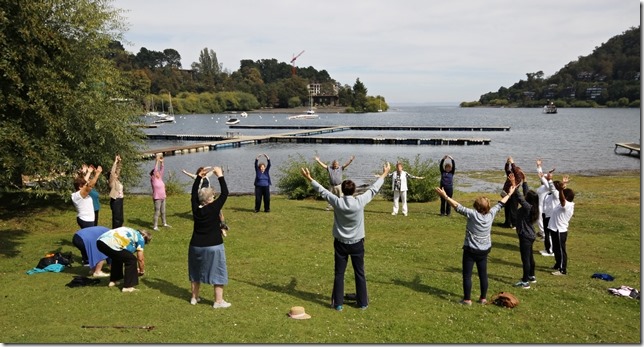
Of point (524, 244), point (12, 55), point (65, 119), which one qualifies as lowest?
point (524, 244)

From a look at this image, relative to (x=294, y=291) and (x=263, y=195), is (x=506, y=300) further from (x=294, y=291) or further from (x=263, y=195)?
(x=263, y=195)

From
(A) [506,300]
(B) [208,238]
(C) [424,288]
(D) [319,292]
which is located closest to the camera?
(B) [208,238]

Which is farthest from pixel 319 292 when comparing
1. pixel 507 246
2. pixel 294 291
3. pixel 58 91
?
pixel 58 91

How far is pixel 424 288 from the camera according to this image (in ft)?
35.7

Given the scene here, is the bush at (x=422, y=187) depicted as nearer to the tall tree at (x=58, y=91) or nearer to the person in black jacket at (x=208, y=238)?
the tall tree at (x=58, y=91)

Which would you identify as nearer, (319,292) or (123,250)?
(123,250)

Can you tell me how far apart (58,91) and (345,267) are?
40.8ft

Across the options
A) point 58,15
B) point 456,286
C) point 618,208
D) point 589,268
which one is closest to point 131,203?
point 58,15

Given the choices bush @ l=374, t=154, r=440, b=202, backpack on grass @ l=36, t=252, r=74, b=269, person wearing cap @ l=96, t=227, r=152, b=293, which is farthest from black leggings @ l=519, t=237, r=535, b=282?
bush @ l=374, t=154, r=440, b=202

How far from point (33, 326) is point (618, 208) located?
21.6m

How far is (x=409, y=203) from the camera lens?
2495 cm

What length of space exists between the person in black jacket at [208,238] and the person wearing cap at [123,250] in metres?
1.76

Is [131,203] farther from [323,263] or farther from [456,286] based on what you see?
[456,286]

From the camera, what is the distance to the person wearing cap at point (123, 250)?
10.1 metres
